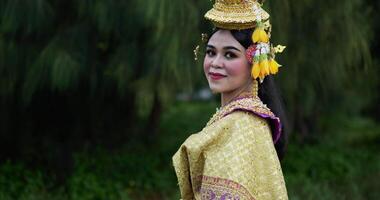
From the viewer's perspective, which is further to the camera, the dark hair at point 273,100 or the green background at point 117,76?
the green background at point 117,76

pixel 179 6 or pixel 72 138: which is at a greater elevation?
pixel 179 6

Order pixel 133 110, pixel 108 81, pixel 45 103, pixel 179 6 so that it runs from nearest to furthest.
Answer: pixel 179 6 < pixel 108 81 < pixel 45 103 < pixel 133 110

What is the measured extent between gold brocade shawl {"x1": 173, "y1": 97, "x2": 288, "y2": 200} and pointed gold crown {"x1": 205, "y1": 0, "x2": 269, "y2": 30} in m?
0.24

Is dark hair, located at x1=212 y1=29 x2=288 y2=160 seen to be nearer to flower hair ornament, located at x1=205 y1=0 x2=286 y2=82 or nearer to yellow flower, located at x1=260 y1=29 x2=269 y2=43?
flower hair ornament, located at x1=205 y1=0 x2=286 y2=82

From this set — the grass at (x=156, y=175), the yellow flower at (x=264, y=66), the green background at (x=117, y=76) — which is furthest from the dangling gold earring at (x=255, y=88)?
the grass at (x=156, y=175)

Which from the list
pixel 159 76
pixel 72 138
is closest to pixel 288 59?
pixel 159 76

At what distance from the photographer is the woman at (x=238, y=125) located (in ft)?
8.02

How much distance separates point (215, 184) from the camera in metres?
2.43

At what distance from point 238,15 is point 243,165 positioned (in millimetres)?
484

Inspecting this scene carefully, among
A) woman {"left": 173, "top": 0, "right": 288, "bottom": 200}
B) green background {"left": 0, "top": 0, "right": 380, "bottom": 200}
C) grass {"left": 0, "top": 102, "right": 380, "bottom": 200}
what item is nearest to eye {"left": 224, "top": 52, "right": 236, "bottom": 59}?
woman {"left": 173, "top": 0, "right": 288, "bottom": 200}

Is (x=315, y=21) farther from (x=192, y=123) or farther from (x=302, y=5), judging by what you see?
(x=192, y=123)

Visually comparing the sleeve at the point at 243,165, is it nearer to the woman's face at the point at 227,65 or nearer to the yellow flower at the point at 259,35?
the woman's face at the point at 227,65

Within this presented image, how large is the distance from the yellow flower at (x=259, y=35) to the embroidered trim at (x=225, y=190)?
46 centimetres

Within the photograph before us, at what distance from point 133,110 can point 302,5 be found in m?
2.33
